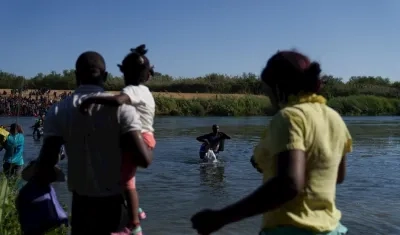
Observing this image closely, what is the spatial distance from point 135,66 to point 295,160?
77.4 inches

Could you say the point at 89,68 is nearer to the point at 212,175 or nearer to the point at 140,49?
the point at 140,49

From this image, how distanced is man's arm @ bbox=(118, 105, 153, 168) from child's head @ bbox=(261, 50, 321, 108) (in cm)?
101

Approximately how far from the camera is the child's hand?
3.63 meters

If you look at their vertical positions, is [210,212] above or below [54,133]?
below

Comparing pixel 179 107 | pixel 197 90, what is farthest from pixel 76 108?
pixel 197 90

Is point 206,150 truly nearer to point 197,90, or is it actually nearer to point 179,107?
point 179,107

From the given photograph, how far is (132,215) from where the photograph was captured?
153 inches

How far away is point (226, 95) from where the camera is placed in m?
60.4

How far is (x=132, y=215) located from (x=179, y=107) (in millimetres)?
51837

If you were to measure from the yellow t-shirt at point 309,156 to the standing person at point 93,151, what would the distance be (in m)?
1.05

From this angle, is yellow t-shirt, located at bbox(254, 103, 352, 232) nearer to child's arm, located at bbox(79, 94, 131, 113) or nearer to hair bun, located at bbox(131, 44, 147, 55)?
child's arm, located at bbox(79, 94, 131, 113)

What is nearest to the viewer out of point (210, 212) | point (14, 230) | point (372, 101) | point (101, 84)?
point (210, 212)

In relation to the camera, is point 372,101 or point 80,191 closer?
point 80,191

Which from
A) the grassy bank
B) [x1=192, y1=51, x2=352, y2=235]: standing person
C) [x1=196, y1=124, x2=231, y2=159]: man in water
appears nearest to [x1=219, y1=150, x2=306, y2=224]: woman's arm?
[x1=192, y1=51, x2=352, y2=235]: standing person
